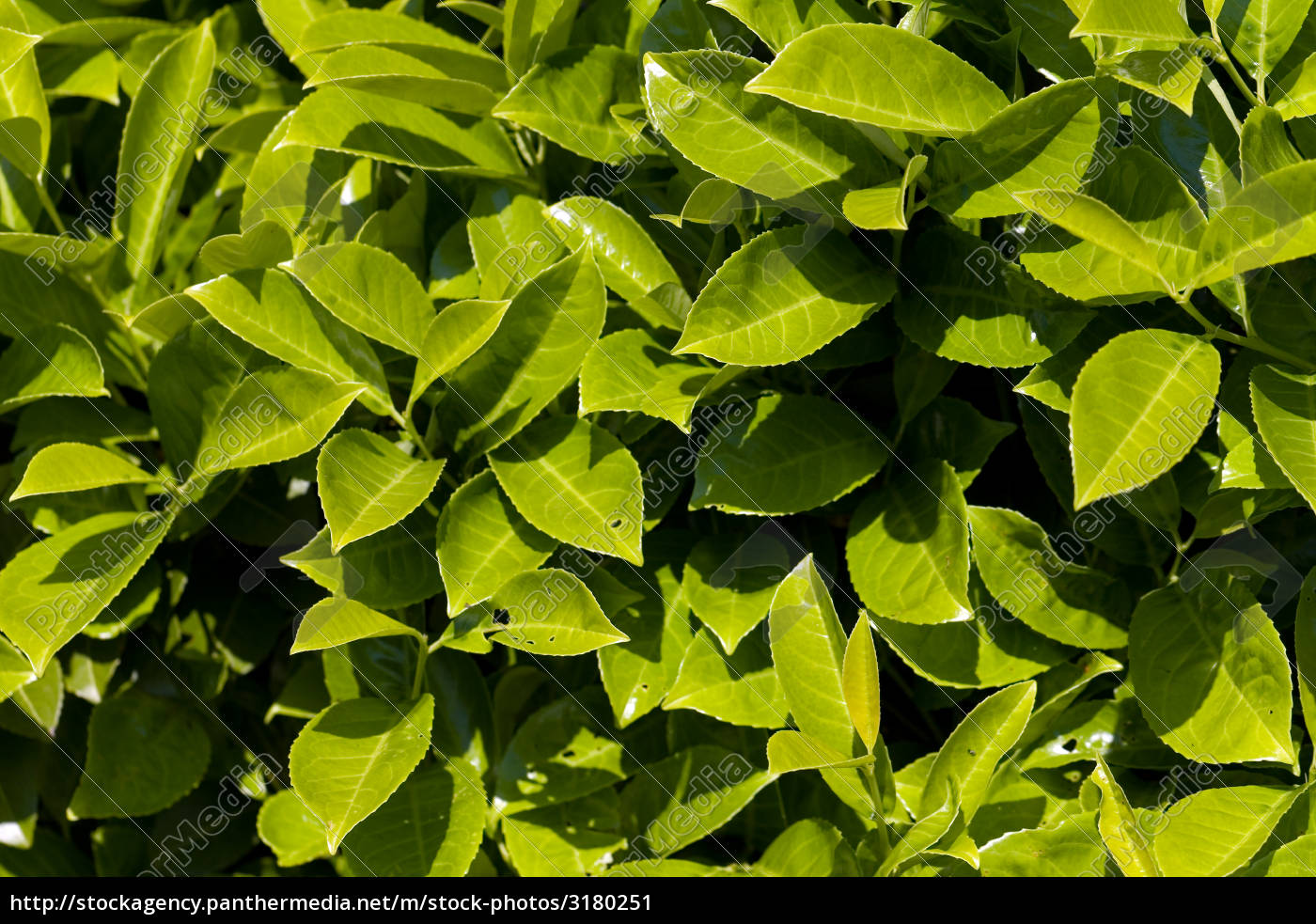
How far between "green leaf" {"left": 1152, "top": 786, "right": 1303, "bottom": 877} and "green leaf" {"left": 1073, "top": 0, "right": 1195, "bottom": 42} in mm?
795

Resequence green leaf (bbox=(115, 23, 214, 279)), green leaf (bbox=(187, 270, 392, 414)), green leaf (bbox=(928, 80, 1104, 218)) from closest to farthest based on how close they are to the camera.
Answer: green leaf (bbox=(928, 80, 1104, 218)) < green leaf (bbox=(187, 270, 392, 414)) < green leaf (bbox=(115, 23, 214, 279))

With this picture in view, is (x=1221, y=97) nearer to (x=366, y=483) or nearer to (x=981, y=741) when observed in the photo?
(x=981, y=741)

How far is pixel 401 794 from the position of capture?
140 cm

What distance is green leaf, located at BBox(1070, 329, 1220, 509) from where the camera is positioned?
103 cm

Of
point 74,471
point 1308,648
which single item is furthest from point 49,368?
point 1308,648

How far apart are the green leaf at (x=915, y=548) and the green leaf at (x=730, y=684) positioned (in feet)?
0.54

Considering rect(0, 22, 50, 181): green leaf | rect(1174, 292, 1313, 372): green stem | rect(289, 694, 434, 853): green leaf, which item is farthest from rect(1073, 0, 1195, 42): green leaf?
rect(0, 22, 50, 181): green leaf

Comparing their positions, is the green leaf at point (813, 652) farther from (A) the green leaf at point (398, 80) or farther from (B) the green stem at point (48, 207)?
(B) the green stem at point (48, 207)

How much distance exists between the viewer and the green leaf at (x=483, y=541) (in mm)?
1296

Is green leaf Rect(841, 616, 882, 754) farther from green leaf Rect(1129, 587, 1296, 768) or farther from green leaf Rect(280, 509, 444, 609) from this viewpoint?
green leaf Rect(280, 509, 444, 609)
